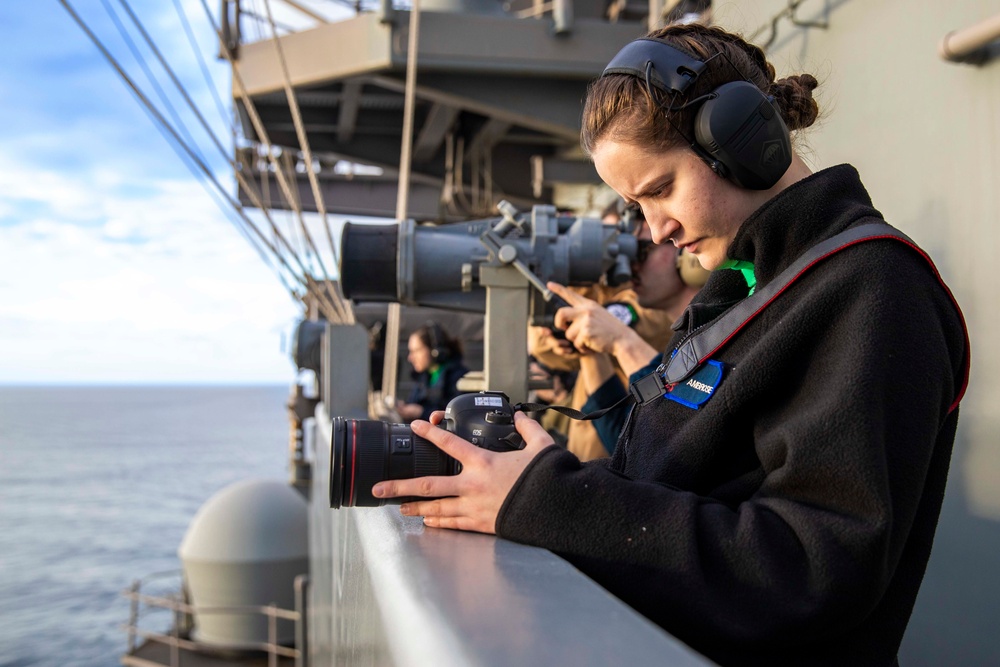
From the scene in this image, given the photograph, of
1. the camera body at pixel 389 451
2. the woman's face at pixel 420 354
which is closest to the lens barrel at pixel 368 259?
the camera body at pixel 389 451

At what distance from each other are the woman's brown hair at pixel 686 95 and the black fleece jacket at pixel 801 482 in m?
0.19

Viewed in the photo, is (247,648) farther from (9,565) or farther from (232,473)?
(232,473)

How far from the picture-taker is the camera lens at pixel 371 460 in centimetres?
120

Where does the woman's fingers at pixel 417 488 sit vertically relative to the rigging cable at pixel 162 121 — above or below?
below

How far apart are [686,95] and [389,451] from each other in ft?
2.14

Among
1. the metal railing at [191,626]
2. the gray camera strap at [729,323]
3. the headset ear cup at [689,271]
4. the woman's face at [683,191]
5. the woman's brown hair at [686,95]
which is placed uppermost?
the woman's brown hair at [686,95]

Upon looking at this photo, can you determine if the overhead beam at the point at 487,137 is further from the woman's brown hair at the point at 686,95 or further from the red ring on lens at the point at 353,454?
the red ring on lens at the point at 353,454

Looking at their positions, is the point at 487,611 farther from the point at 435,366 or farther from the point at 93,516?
the point at 93,516

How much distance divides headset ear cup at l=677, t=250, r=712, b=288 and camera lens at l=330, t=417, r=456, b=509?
167cm

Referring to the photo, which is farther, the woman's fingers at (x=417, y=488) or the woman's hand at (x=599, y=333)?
the woman's hand at (x=599, y=333)

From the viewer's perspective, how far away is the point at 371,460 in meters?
1.21

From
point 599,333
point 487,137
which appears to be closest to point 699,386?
point 599,333

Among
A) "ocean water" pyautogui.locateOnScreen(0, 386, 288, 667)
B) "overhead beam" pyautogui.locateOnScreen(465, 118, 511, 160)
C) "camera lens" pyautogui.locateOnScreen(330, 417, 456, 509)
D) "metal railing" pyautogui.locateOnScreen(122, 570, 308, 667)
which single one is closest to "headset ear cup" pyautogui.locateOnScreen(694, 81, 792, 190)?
"camera lens" pyautogui.locateOnScreen(330, 417, 456, 509)

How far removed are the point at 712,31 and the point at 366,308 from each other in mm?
7820
